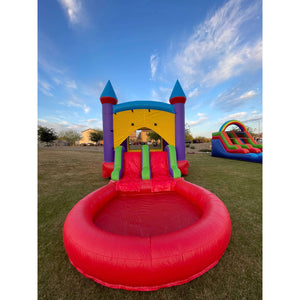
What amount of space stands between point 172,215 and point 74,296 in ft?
5.34

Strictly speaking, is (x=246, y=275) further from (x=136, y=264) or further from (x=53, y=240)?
(x=53, y=240)

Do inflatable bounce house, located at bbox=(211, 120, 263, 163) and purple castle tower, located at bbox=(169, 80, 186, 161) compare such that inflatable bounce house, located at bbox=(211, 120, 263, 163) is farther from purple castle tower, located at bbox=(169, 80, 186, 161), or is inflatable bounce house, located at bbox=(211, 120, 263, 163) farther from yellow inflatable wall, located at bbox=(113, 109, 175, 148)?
yellow inflatable wall, located at bbox=(113, 109, 175, 148)

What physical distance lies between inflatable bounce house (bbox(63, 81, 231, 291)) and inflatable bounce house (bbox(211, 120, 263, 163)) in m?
6.10

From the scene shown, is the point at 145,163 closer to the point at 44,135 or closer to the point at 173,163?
the point at 173,163

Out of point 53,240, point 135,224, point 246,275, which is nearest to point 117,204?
point 135,224

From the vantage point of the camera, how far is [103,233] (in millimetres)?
1306

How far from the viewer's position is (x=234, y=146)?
8.95 m

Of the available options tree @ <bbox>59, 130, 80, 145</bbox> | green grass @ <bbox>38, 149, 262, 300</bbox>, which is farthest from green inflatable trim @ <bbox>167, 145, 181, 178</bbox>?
tree @ <bbox>59, 130, 80, 145</bbox>

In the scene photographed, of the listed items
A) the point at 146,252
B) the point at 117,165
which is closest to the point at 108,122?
the point at 117,165

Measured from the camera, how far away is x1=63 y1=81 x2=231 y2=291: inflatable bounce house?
113cm

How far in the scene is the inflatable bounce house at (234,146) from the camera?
812 centimetres

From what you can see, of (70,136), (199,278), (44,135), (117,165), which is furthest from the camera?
(70,136)

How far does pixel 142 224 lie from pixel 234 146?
9.55m

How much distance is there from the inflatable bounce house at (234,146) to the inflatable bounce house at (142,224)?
20.0 feet
